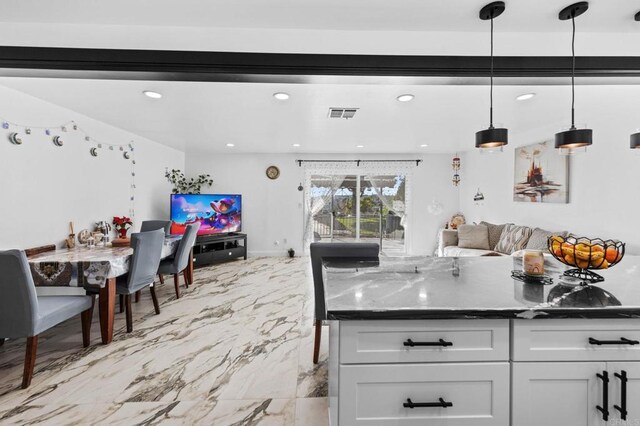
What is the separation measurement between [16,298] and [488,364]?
275 centimetres

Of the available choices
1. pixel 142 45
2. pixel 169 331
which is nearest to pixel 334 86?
pixel 142 45

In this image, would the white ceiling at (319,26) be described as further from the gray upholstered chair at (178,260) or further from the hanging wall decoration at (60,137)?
the gray upholstered chair at (178,260)

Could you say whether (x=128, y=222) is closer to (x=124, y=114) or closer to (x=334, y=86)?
(x=124, y=114)

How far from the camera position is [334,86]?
269cm

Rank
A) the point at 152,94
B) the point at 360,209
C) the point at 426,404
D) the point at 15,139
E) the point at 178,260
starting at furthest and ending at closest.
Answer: the point at 360,209 → the point at 178,260 → the point at 152,94 → the point at 15,139 → the point at 426,404

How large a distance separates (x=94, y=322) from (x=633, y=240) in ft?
18.5

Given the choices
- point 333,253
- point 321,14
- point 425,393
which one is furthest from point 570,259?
point 321,14

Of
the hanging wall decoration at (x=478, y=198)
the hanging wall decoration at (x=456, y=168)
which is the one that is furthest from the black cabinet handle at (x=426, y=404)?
the hanging wall decoration at (x=456, y=168)

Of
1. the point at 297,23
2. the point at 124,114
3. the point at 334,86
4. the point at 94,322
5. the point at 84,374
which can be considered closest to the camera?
the point at 297,23

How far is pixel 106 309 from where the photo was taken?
99.4 inches

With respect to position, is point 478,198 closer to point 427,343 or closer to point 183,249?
point 183,249

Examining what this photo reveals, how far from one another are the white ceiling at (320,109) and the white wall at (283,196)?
1.44 meters

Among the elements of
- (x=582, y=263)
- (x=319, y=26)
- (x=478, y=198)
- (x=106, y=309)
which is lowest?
(x=106, y=309)

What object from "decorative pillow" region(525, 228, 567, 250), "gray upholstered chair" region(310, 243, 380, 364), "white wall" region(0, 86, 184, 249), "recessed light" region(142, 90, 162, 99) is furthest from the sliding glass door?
"gray upholstered chair" region(310, 243, 380, 364)
